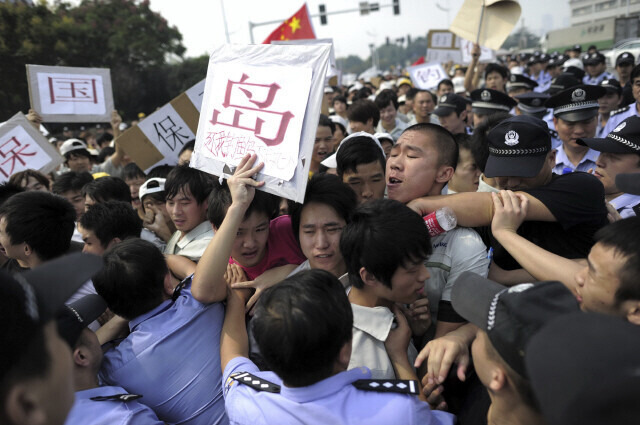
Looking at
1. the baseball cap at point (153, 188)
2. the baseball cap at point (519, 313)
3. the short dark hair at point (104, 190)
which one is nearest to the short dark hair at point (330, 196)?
the baseball cap at point (519, 313)

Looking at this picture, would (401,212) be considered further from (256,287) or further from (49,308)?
(49,308)

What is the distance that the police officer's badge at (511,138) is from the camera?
235cm

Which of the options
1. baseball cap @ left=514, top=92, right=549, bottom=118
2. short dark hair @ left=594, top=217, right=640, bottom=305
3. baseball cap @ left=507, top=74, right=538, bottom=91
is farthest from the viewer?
baseball cap @ left=507, top=74, right=538, bottom=91

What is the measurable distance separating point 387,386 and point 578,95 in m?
3.92

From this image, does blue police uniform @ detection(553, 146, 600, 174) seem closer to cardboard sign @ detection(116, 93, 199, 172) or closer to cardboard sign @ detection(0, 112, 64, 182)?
cardboard sign @ detection(116, 93, 199, 172)

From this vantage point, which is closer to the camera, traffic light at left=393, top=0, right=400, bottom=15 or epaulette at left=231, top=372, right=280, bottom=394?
epaulette at left=231, top=372, right=280, bottom=394

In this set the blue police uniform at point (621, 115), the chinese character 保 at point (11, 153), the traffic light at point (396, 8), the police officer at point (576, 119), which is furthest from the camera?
the traffic light at point (396, 8)

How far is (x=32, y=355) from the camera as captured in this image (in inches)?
42.9

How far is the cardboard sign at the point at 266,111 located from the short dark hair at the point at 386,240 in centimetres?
35

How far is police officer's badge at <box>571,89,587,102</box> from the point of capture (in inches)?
174

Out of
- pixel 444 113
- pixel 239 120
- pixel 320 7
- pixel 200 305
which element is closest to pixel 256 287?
pixel 200 305

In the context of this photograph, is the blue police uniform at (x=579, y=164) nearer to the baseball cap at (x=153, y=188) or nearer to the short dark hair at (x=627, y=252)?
the short dark hair at (x=627, y=252)

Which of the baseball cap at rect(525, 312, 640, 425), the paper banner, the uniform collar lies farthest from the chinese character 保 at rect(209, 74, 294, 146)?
the paper banner

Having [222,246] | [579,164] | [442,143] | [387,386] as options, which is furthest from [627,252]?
[579,164]
